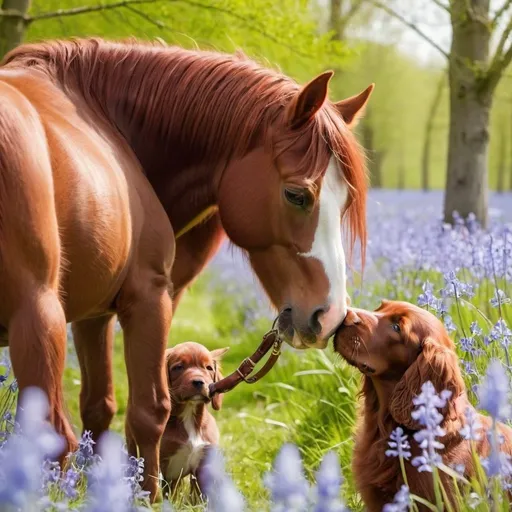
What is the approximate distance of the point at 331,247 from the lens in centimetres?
354

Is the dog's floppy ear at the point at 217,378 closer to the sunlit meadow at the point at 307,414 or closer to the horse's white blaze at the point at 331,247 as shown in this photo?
the sunlit meadow at the point at 307,414

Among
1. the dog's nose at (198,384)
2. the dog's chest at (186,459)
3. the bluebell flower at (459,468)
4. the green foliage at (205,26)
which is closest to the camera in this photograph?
the bluebell flower at (459,468)

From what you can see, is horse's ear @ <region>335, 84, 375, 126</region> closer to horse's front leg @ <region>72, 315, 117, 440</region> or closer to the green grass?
the green grass

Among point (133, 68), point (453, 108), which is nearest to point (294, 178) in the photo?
point (133, 68)

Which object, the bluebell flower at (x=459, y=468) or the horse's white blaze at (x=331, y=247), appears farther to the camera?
the horse's white blaze at (x=331, y=247)

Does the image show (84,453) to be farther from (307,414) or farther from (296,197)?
(307,414)

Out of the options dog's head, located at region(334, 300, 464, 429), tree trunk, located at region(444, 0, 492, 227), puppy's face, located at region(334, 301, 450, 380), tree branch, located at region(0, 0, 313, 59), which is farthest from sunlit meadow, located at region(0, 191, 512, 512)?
tree branch, located at region(0, 0, 313, 59)

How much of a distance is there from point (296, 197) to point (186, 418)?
4.94ft

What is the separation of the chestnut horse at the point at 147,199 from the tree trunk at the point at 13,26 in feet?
6.62

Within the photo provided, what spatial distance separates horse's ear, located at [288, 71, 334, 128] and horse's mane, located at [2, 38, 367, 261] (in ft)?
0.16

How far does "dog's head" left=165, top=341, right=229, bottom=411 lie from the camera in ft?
14.4

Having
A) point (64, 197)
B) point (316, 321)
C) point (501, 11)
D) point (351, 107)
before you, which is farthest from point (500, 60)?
point (64, 197)

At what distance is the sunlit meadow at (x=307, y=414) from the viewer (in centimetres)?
187

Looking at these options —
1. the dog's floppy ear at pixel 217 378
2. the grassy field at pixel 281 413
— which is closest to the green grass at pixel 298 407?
the grassy field at pixel 281 413
